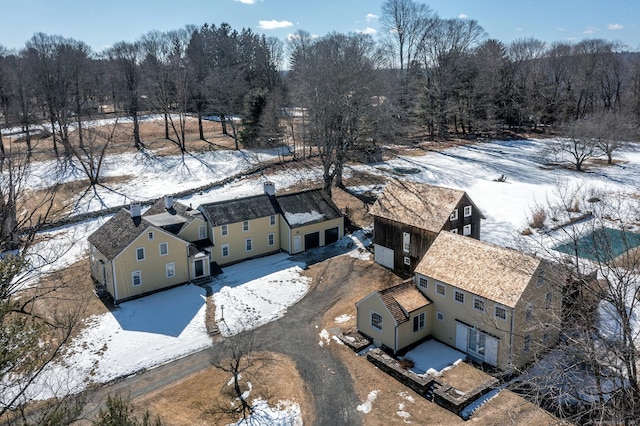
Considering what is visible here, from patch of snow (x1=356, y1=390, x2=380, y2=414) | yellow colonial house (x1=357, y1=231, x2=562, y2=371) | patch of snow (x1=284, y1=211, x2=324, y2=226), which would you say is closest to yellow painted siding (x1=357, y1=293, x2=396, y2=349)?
yellow colonial house (x1=357, y1=231, x2=562, y2=371)

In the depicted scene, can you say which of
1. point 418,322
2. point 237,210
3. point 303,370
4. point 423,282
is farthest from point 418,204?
point 303,370

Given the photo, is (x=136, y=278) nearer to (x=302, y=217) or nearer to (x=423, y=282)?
(x=302, y=217)

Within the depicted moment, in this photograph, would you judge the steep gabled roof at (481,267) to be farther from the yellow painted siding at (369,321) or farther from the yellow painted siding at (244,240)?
the yellow painted siding at (244,240)

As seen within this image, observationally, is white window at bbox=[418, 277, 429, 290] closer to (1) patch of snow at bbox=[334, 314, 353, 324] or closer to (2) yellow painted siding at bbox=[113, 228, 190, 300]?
(1) patch of snow at bbox=[334, 314, 353, 324]

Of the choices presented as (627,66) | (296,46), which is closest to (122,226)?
(296,46)

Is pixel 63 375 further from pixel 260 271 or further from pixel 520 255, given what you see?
pixel 520 255

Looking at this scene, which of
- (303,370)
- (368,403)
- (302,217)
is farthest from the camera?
(302,217)

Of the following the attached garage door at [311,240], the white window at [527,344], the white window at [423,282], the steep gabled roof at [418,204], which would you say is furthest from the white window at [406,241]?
the white window at [527,344]
